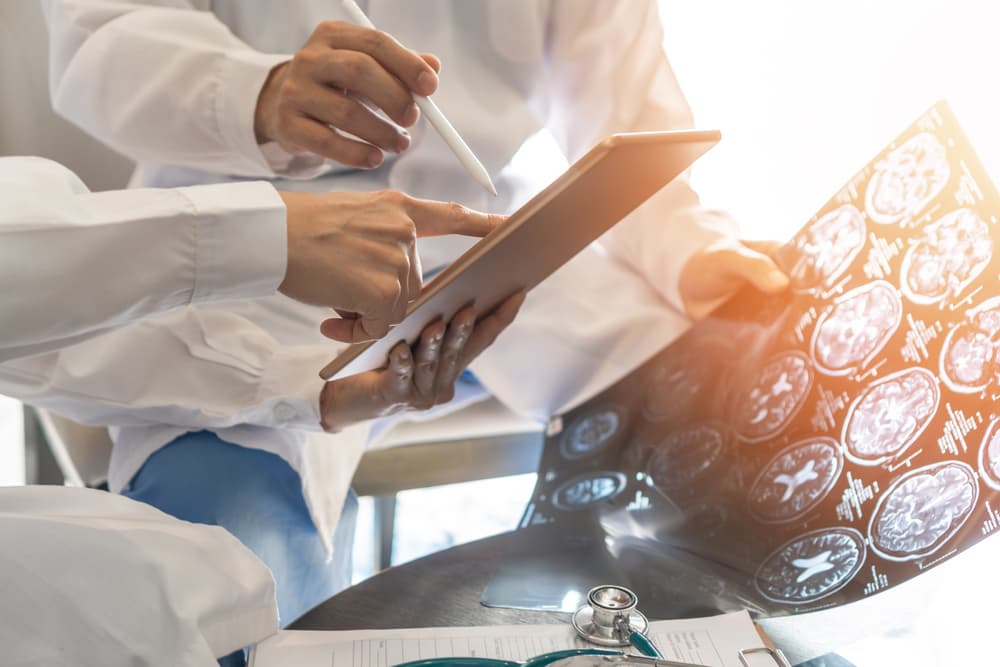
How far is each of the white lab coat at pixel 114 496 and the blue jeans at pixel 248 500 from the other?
0.67 feet

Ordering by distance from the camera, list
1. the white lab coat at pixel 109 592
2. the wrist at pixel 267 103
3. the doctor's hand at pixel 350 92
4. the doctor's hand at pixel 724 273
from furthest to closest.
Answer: the doctor's hand at pixel 724 273 < the wrist at pixel 267 103 < the doctor's hand at pixel 350 92 < the white lab coat at pixel 109 592

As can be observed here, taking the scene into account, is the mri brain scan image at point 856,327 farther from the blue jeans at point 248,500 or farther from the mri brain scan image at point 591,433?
the blue jeans at point 248,500

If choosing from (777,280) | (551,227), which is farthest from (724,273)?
(551,227)

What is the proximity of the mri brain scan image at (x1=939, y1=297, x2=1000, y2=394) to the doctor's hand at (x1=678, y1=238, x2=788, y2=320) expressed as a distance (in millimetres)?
223

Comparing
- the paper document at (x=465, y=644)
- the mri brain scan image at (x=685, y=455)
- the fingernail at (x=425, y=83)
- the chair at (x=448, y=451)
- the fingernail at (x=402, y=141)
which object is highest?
the fingernail at (x=425, y=83)

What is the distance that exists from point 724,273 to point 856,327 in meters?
0.19

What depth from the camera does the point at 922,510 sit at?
0.68 meters

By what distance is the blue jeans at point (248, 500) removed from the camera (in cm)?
81

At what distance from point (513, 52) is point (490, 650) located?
2.45ft

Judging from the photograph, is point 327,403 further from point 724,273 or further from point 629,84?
point 629,84

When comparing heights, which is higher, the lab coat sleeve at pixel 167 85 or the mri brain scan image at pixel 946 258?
the lab coat sleeve at pixel 167 85

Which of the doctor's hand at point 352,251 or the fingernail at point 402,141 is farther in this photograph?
the fingernail at point 402,141

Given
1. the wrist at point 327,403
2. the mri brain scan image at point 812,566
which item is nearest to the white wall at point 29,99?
the wrist at point 327,403

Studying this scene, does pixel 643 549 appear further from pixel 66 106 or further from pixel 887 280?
pixel 66 106
